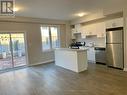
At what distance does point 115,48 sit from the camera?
534cm

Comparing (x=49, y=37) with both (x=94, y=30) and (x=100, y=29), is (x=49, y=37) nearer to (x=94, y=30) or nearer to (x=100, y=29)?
(x=94, y=30)

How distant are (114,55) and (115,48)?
1.05ft

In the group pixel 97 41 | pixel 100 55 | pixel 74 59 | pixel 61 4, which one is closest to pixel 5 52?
pixel 74 59

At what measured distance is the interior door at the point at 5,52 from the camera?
6.05m

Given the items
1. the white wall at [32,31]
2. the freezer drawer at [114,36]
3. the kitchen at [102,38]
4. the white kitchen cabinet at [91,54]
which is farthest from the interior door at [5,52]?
the freezer drawer at [114,36]

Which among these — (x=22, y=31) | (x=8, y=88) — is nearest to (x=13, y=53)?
(x=22, y=31)

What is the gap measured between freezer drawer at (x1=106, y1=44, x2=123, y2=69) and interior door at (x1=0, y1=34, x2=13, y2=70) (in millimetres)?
4883

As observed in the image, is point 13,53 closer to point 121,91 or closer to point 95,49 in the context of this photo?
point 95,49

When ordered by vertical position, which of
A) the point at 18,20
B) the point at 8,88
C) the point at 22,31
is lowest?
the point at 8,88

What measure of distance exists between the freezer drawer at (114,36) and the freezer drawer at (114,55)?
0.21 m

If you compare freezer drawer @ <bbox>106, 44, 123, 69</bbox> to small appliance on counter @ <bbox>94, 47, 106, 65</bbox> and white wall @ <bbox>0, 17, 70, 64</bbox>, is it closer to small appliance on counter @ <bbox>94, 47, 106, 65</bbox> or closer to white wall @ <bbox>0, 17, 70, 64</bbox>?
small appliance on counter @ <bbox>94, 47, 106, 65</bbox>

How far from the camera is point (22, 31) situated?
6.55m

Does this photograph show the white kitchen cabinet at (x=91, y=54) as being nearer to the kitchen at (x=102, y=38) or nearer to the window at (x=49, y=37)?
the kitchen at (x=102, y=38)

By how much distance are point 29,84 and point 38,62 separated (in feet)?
10.5
